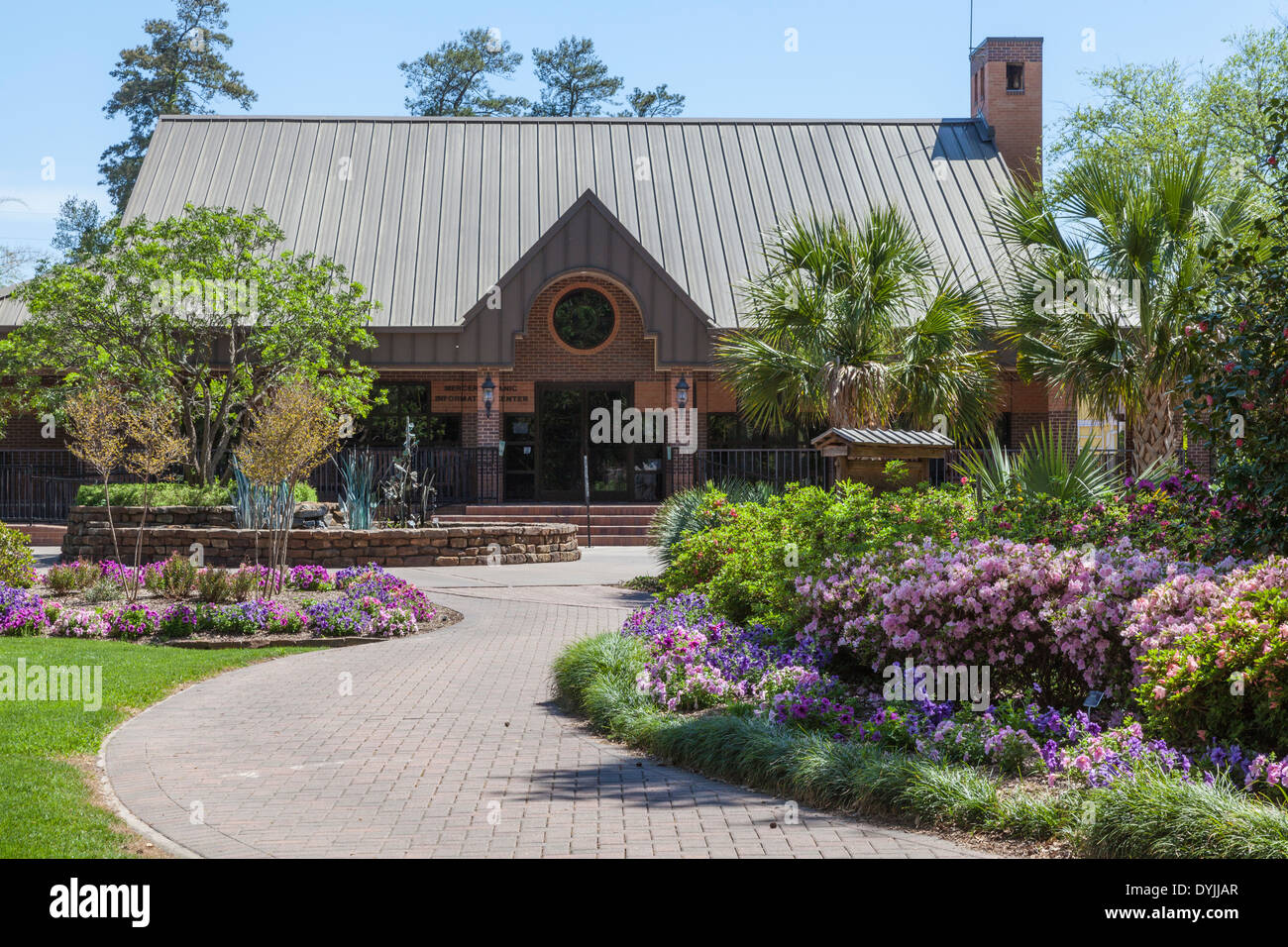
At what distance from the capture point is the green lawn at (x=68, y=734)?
532cm

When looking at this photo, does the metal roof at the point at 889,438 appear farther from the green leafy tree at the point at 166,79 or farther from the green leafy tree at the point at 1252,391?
the green leafy tree at the point at 166,79

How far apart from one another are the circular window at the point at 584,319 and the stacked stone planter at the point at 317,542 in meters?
7.45

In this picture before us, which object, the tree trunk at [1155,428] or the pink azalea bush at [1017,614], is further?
the tree trunk at [1155,428]

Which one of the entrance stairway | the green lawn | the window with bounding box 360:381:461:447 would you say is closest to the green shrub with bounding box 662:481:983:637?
the green lawn

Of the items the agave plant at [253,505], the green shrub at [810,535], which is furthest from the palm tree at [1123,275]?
the agave plant at [253,505]

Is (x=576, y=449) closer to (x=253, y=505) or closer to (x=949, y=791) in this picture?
(x=253, y=505)

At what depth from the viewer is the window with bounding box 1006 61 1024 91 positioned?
31.1 metres

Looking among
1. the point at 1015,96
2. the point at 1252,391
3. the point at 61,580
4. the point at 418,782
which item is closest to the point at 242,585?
the point at 61,580

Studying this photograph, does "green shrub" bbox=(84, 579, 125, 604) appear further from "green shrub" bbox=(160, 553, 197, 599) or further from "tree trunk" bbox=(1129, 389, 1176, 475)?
"tree trunk" bbox=(1129, 389, 1176, 475)
